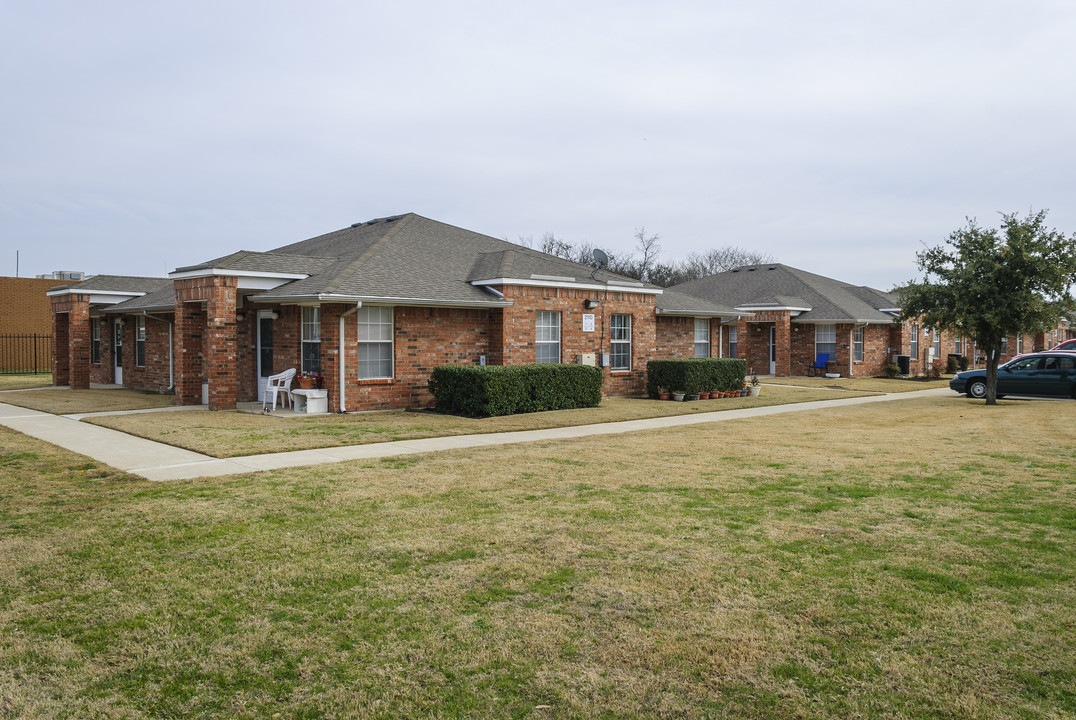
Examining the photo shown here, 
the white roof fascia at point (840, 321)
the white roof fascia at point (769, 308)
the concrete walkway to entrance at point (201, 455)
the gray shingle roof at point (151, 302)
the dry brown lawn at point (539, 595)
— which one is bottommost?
the dry brown lawn at point (539, 595)

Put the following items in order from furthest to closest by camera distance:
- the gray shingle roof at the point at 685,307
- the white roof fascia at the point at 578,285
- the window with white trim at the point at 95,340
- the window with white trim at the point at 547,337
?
the window with white trim at the point at 95,340
the gray shingle roof at the point at 685,307
the window with white trim at the point at 547,337
the white roof fascia at the point at 578,285

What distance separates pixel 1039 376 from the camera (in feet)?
71.1

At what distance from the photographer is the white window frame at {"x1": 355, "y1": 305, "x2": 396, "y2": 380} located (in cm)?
1675

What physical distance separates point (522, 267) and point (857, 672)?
1636 cm

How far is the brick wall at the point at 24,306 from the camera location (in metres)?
36.8

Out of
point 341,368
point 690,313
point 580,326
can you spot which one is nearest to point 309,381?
point 341,368

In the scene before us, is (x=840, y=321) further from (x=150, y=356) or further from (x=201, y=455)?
(x=201, y=455)

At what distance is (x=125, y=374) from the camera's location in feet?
79.9

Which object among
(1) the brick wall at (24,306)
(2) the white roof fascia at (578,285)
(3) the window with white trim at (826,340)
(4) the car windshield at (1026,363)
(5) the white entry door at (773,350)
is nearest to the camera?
(2) the white roof fascia at (578,285)

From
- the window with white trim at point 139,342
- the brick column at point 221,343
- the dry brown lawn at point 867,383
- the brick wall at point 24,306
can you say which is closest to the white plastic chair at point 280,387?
the brick column at point 221,343

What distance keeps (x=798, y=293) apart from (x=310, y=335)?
2408 cm

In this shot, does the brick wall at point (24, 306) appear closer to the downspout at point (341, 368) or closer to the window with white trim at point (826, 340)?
the downspout at point (341, 368)

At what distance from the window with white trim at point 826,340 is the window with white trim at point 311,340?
23.1 metres

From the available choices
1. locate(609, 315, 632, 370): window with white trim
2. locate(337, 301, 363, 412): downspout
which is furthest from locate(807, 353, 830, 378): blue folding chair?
locate(337, 301, 363, 412): downspout
